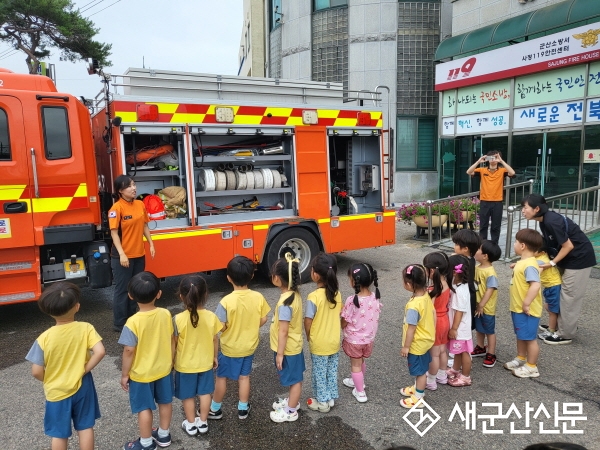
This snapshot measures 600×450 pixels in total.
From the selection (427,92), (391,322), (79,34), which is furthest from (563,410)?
(79,34)

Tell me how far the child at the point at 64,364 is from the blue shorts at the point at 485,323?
3.02 meters

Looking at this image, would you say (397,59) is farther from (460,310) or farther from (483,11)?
(460,310)

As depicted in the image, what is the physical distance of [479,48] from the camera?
13.6 meters

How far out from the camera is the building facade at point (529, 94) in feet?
37.2

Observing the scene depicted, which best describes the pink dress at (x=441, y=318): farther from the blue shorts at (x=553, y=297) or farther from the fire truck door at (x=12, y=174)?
the fire truck door at (x=12, y=174)

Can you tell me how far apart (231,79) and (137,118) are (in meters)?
1.42

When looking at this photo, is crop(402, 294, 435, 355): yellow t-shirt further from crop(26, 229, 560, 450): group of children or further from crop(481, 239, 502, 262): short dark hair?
crop(481, 239, 502, 262): short dark hair

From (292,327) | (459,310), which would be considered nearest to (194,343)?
(292,327)

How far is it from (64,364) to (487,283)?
3.10m

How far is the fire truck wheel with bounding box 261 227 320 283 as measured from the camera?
260 inches

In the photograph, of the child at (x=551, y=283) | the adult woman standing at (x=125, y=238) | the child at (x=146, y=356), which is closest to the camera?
the child at (x=146, y=356)

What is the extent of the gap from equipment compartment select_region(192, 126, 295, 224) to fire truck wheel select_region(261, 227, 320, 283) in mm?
305

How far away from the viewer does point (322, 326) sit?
3.33 metres

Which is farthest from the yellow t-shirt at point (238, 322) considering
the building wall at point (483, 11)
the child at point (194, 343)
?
the building wall at point (483, 11)
